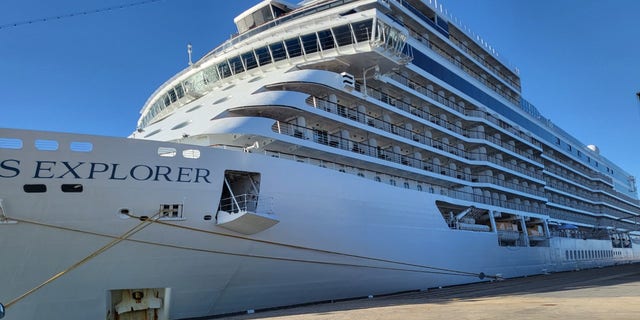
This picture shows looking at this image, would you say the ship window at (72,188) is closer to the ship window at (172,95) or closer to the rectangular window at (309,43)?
the rectangular window at (309,43)

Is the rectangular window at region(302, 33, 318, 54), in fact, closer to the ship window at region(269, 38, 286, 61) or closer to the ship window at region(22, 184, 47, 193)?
the ship window at region(269, 38, 286, 61)

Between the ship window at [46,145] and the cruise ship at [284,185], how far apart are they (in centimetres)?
4

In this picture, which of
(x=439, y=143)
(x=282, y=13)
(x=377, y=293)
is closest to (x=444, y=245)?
(x=377, y=293)

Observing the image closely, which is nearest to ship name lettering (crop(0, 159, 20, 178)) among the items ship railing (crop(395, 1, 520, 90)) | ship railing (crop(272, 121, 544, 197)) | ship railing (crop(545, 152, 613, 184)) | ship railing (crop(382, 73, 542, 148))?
ship railing (crop(272, 121, 544, 197))

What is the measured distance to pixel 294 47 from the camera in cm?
1778

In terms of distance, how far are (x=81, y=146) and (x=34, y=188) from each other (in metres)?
1.17

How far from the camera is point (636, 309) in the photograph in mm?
A: 8961

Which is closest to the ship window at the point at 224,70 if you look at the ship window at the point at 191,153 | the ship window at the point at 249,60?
the ship window at the point at 249,60

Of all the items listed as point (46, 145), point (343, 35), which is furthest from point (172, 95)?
point (46, 145)

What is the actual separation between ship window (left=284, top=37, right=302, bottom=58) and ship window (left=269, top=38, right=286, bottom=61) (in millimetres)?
228

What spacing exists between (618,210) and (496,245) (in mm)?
38499

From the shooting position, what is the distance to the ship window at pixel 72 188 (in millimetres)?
9875

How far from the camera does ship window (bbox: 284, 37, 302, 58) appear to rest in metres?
17.7

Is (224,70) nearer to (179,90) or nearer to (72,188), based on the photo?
(179,90)
